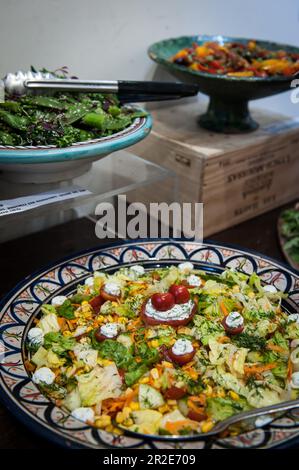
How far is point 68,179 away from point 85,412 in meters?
0.54

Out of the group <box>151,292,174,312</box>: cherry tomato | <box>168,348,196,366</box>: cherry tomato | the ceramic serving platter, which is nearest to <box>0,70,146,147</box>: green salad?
the ceramic serving platter

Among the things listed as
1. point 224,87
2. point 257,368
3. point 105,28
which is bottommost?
point 257,368

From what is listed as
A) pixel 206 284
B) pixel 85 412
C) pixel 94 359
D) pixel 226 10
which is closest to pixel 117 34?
pixel 226 10

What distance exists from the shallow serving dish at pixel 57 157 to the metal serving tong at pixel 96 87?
0.13 meters

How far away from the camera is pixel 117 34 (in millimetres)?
1535

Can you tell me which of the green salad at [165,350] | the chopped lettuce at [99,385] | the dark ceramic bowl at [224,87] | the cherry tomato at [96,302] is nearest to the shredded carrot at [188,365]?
the green salad at [165,350]

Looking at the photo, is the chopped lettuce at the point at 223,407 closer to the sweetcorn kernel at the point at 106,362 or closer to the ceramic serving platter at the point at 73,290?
the ceramic serving platter at the point at 73,290

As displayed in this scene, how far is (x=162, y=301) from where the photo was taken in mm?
930

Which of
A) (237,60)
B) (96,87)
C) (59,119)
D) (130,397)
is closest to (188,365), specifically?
(130,397)

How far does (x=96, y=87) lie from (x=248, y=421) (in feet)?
2.62

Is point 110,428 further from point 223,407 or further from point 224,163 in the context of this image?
point 224,163

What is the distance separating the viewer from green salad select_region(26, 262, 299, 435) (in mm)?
784

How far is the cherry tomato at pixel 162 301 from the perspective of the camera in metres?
0.93

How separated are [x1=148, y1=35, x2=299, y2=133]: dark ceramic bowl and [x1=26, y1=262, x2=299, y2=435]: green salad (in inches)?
23.4
